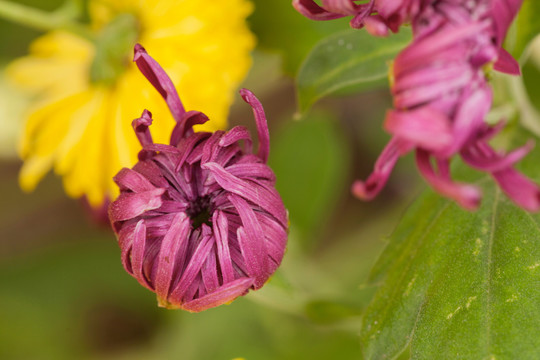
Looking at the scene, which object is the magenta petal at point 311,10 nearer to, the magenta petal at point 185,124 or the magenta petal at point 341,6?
the magenta petal at point 341,6

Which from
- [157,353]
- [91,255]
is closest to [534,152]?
[157,353]

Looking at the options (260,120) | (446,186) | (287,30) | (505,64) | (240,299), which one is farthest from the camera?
(240,299)

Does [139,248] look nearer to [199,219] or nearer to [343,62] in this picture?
[199,219]

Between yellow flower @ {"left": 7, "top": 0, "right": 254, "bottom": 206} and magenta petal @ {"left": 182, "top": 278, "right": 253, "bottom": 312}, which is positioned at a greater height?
yellow flower @ {"left": 7, "top": 0, "right": 254, "bottom": 206}

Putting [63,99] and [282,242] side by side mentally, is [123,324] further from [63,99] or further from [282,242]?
[282,242]

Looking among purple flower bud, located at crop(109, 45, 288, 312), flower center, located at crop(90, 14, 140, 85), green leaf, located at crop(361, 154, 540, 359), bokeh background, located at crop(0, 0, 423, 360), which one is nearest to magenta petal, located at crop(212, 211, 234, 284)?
purple flower bud, located at crop(109, 45, 288, 312)

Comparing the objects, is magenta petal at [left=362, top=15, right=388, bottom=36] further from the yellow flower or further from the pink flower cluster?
the yellow flower

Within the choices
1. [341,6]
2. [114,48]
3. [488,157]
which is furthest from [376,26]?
[114,48]
